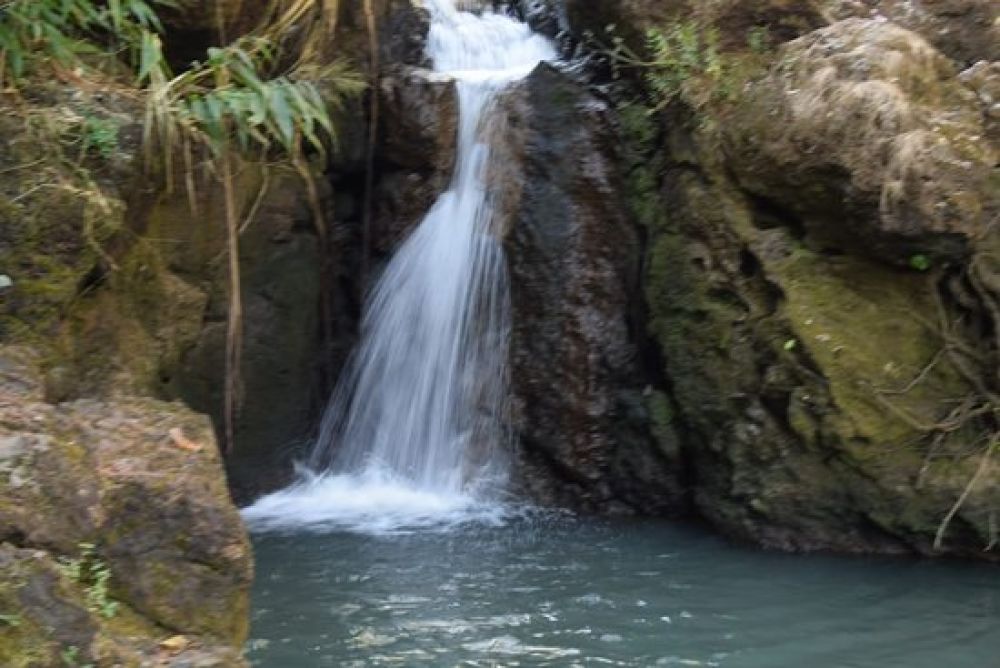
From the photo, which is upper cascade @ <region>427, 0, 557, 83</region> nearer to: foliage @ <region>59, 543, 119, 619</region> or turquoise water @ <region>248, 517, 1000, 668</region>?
turquoise water @ <region>248, 517, 1000, 668</region>

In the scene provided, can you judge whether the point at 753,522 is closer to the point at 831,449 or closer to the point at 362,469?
the point at 831,449

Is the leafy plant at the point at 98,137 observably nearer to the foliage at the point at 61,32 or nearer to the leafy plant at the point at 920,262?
the foliage at the point at 61,32

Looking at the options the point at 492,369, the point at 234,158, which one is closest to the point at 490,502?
the point at 492,369

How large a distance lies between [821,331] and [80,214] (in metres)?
4.01

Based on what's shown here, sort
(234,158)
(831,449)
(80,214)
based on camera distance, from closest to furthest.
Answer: (80,214) → (831,449) → (234,158)

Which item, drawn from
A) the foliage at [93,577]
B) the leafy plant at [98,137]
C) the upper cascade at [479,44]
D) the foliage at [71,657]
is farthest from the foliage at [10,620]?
the upper cascade at [479,44]

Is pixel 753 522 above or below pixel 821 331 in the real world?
below

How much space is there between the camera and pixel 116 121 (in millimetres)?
5625

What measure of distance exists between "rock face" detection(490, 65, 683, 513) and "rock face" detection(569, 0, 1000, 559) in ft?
1.95

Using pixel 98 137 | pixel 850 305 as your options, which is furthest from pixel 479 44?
pixel 98 137

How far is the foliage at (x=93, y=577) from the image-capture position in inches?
137

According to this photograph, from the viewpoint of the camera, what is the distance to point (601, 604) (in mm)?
5742

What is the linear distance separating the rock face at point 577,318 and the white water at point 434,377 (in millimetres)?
192

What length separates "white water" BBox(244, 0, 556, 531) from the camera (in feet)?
25.9
